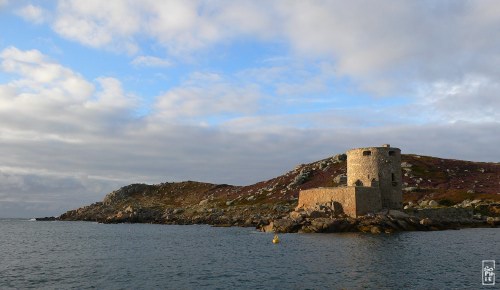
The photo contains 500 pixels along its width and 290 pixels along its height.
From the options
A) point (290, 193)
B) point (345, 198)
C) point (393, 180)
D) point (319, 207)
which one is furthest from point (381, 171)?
point (290, 193)

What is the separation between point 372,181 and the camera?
64250 millimetres

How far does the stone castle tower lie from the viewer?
6219cm

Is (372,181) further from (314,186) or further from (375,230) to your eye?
(314,186)

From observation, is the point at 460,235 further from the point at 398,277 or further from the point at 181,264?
the point at 181,264

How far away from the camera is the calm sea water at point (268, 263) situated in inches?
1136

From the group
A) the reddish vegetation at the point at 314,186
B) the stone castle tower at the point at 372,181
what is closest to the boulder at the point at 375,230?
the stone castle tower at the point at 372,181

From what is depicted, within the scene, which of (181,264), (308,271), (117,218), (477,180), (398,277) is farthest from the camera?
(117,218)

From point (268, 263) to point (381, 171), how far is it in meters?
34.2

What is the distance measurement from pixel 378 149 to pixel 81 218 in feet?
361

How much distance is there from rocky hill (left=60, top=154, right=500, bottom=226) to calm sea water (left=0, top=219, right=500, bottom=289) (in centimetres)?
3078

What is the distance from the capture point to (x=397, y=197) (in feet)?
214

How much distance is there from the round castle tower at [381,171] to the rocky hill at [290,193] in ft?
61.7

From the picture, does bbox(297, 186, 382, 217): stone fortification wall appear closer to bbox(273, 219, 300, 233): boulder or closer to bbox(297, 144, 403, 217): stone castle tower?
bbox(297, 144, 403, 217): stone castle tower

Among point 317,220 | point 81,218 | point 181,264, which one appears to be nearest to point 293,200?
point 317,220
